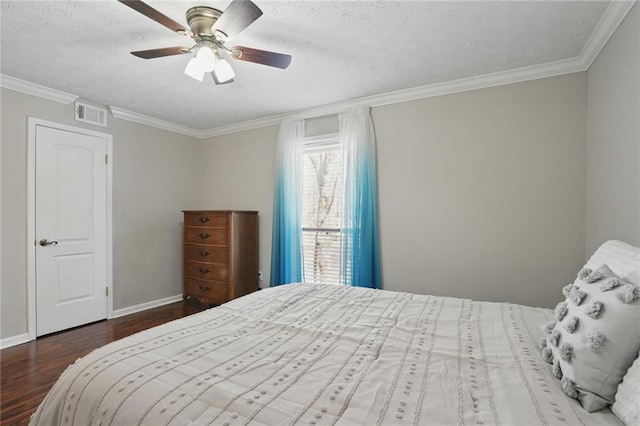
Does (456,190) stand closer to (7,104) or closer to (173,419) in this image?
(173,419)

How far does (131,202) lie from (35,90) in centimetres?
142

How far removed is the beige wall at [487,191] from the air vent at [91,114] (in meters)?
3.10

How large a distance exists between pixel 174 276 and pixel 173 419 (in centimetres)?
384

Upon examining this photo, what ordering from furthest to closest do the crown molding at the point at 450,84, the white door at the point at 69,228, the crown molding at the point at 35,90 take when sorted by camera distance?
1. the white door at the point at 69,228
2. the crown molding at the point at 35,90
3. the crown molding at the point at 450,84

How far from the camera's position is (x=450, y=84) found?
2873 millimetres

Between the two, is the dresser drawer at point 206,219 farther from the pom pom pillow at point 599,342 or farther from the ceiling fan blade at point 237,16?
the pom pom pillow at point 599,342

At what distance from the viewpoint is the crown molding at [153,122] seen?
3.62 metres

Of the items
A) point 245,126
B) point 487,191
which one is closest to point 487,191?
point 487,191

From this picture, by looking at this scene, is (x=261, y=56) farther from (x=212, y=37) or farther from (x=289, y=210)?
(x=289, y=210)

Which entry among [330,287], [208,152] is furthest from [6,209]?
[330,287]

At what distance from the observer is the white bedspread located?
86cm

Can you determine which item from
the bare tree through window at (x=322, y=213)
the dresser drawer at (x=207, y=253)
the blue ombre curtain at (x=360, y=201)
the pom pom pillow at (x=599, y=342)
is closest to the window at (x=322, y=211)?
the bare tree through window at (x=322, y=213)

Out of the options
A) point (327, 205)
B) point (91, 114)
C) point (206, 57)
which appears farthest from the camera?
point (327, 205)

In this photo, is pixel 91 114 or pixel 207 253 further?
pixel 207 253
